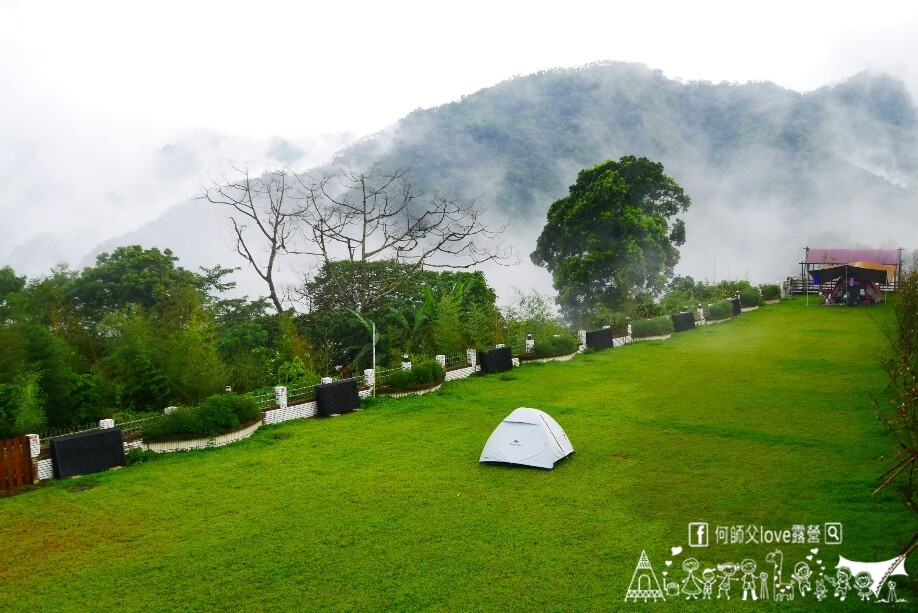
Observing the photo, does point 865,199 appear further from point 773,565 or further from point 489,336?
point 773,565

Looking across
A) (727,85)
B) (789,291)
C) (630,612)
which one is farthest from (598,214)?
(727,85)

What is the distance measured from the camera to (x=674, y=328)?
31.8 meters

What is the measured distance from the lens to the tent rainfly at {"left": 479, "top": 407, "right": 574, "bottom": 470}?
1199 centimetres

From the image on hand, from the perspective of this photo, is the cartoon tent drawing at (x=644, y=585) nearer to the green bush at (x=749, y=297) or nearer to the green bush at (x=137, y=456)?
the green bush at (x=137, y=456)

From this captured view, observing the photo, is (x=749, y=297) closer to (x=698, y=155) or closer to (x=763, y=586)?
(x=763, y=586)

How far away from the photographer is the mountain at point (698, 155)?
83.2 meters

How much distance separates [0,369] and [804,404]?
18344 mm

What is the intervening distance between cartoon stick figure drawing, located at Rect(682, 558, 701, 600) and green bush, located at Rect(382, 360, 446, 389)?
485 inches

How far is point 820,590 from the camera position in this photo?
7.23 m

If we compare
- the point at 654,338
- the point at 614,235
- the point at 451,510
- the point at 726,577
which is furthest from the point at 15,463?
the point at 614,235

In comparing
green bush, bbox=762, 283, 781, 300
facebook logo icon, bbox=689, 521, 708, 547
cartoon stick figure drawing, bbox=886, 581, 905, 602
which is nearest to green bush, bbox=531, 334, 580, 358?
facebook logo icon, bbox=689, 521, 708, 547

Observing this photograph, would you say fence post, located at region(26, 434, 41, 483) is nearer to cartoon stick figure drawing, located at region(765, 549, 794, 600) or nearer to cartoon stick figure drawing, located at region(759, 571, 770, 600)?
cartoon stick figure drawing, located at region(759, 571, 770, 600)

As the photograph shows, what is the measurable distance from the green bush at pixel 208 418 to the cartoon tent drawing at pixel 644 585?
33.1 ft

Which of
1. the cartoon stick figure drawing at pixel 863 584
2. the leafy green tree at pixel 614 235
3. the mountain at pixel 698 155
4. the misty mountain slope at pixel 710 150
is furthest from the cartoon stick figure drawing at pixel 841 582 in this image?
the misty mountain slope at pixel 710 150
